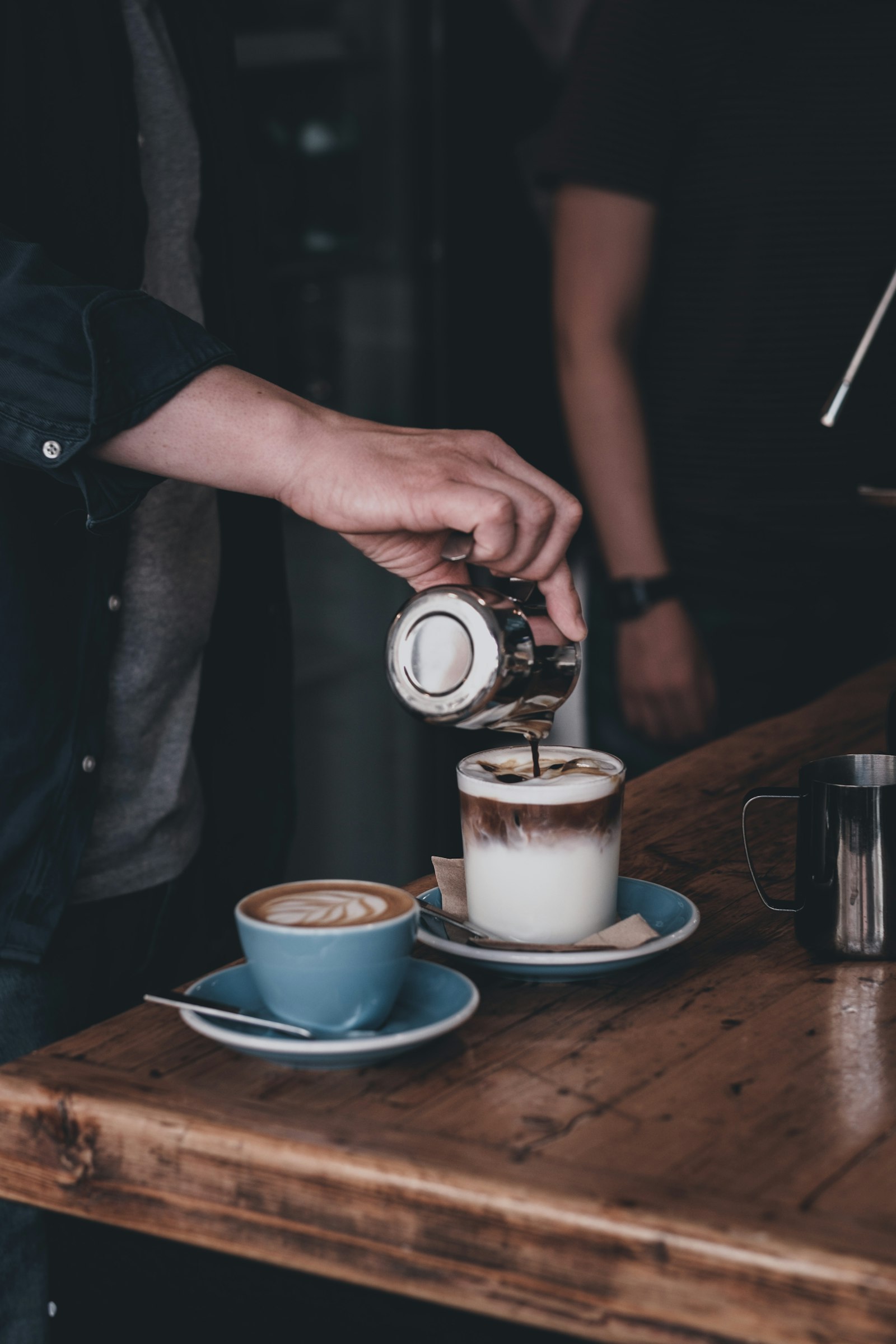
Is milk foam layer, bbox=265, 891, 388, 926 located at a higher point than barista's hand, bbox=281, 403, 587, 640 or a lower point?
lower

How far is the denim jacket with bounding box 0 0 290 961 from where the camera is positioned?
96 centimetres

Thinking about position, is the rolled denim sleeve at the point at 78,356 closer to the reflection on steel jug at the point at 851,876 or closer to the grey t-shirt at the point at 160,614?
the grey t-shirt at the point at 160,614

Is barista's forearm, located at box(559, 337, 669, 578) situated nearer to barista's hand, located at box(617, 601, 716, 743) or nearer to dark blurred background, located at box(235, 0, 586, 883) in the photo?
barista's hand, located at box(617, 601, 716, 743)

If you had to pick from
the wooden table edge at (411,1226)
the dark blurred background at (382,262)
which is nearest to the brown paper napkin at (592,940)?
the wooden table edge at (411,1226)

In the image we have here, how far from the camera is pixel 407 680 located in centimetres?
86

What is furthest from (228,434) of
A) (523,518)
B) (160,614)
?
(160,614)

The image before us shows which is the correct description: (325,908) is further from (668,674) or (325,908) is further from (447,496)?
(668,674)

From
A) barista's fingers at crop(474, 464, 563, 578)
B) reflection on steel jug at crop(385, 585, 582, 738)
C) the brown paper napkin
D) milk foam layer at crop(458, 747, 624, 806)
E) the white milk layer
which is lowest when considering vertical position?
the brown paper napkin

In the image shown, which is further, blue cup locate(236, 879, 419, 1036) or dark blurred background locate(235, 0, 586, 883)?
dark blurred background locate(235, 0, 586, 883)

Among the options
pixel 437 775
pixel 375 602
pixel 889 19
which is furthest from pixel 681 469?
pixel 437 775

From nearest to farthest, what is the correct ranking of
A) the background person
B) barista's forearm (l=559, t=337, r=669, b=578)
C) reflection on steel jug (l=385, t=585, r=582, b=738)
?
reflection on steel jug (l=385, t=585, r=582, b=738)
the background person
barista's forearm (l=559, t=337, r=669, b=578)

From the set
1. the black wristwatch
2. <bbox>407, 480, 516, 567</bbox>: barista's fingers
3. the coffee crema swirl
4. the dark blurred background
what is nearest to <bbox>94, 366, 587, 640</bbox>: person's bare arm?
<bbox>407, 480, 516, 567</bbox>: barista's fingers

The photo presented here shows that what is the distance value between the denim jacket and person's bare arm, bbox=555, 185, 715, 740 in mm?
677

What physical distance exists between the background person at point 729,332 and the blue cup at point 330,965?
1365mm
